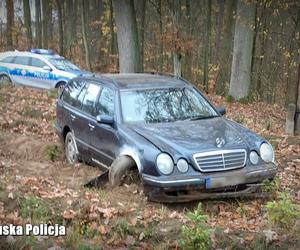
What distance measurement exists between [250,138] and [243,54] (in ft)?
39.2

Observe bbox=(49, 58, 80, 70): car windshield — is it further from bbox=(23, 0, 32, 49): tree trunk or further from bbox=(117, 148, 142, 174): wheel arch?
bbox=(117, 148, 142, 174): wheel arch

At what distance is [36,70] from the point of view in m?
19.8

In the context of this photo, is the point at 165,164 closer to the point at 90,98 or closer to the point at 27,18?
the point at 90,98

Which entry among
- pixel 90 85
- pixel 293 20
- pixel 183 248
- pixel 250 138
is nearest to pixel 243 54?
pixel 293 20

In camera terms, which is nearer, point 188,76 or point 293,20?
point 293,20

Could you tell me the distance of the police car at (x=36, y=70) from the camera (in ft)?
63.2

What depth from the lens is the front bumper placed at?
643cm

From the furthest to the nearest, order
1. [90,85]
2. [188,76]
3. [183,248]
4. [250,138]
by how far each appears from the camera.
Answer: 1. [188,76]
2. [90,85]
3. [250,138]
4. [183,248]

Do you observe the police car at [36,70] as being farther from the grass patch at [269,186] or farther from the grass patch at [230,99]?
the grass patch at [269,186]

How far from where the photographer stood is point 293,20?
21.0 metres

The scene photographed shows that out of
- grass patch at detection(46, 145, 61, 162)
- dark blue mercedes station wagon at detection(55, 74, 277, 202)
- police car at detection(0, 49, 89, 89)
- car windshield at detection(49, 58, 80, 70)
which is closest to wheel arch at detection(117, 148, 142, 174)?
dark blue mercedes station wagon at detection(55, 74, 277, 202)

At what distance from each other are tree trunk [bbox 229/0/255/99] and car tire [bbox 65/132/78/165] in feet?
34.0

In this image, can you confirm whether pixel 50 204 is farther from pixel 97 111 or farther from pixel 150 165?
pixel 97 111

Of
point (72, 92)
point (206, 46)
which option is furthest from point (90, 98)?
point (206, 46)
